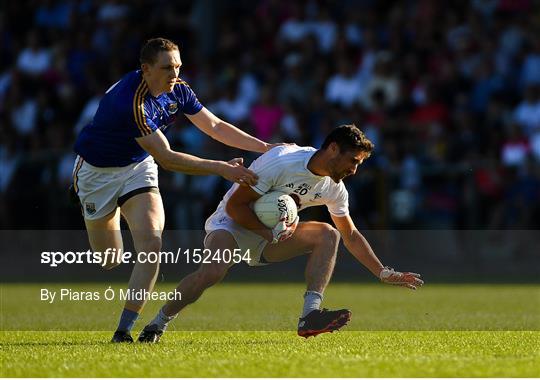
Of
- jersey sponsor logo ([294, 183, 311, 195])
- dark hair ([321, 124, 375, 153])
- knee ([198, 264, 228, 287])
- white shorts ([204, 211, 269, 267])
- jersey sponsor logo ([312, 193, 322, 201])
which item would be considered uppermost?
dark hair ([321, 124, 375, 153])

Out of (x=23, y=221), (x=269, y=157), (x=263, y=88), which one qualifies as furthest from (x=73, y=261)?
(x=269, y=157)

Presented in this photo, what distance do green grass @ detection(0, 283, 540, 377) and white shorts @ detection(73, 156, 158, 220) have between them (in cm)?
102

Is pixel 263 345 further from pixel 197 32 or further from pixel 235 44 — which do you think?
pixel 197 32

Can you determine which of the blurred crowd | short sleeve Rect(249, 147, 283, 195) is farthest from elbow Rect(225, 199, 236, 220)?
the blurred crowd

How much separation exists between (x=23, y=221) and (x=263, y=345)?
12238 mm

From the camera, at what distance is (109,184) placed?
952 centimetres

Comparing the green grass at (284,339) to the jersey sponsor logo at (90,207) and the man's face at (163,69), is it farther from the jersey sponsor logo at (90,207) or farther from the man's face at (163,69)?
the man's face at (163,69)

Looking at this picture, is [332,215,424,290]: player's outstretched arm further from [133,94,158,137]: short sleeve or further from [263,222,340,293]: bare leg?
[133,94,158,137]: short sleeve

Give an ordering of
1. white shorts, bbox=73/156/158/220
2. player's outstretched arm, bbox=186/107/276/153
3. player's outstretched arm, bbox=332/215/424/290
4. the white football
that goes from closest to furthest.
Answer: the white football, player's outstretched arm, bbox=332/215/424/290, white shorts, bbox=73/156/158/220, player's outstretched arm, bbox=186/107/276/153

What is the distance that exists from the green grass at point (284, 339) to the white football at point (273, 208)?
0.90 metres

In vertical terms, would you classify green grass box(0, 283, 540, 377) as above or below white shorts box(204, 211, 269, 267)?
below

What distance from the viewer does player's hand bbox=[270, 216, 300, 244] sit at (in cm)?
875

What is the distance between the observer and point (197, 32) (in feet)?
75.3

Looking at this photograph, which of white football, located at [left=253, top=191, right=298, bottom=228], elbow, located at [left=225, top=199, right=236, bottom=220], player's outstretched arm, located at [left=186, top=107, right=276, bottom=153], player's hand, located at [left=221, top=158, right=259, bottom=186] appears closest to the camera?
player's hand, located at [left=221, top=158, right=259, bottom=186]
